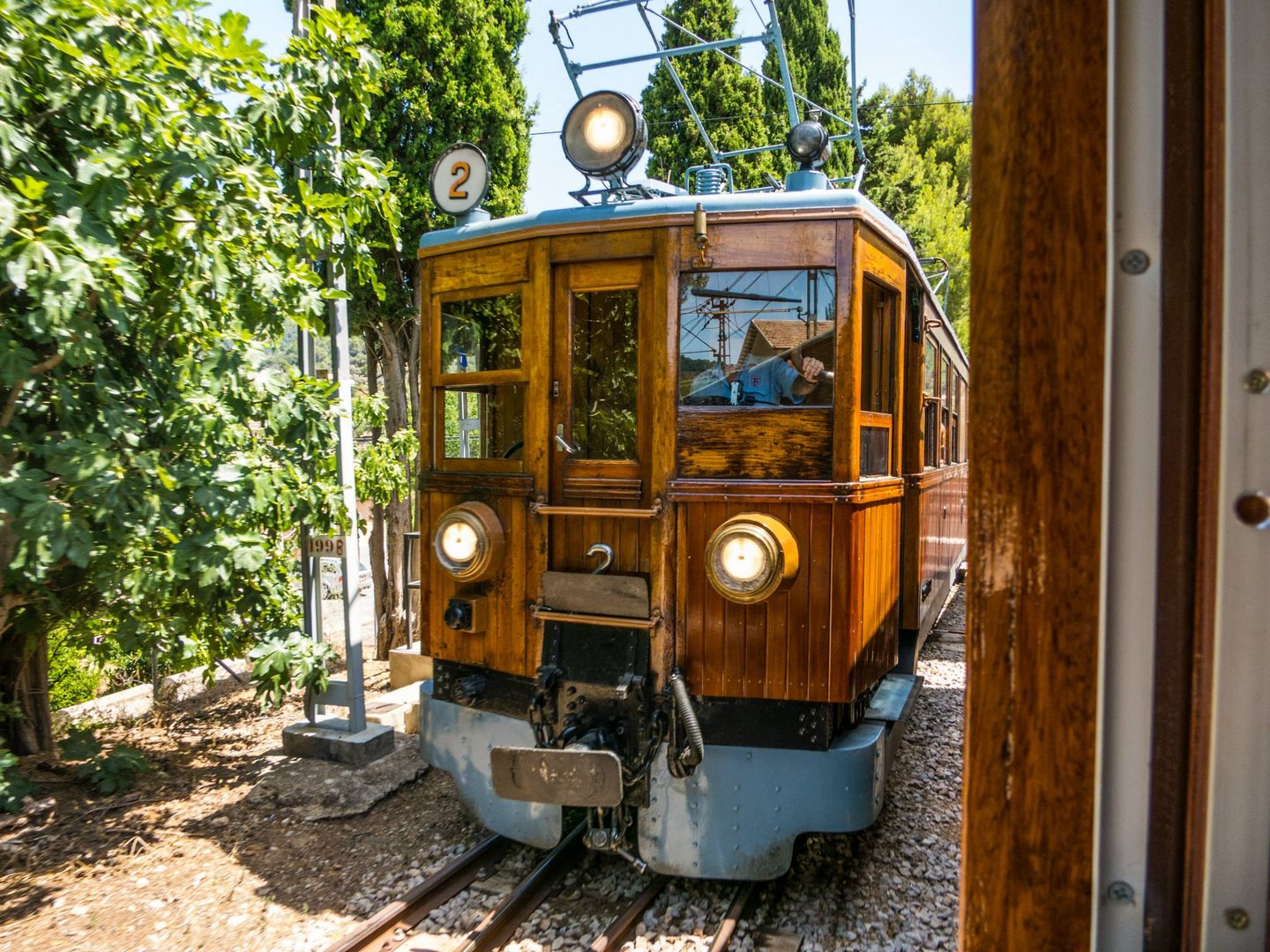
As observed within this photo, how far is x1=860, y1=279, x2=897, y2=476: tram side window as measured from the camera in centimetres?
388

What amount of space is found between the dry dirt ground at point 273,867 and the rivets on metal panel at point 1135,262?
3.37m

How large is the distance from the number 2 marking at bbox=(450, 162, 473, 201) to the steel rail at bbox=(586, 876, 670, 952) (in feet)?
11.9

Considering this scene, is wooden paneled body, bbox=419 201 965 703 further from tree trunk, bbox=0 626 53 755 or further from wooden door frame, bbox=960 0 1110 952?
tree trunk, bbox=0 626 53 755

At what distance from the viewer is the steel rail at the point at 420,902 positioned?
11.4 feet

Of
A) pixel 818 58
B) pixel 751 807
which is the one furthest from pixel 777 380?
pixel 818 58

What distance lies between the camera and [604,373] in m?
4.05

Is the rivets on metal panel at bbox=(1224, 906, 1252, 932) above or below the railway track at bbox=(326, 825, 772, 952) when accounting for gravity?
above

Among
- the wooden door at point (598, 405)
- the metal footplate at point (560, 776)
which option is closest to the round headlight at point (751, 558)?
the wooden door at point (598, 405)

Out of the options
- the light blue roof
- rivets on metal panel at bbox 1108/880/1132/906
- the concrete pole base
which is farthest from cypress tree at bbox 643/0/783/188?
rivets on metal panel at bbox 1108/880/1132/906

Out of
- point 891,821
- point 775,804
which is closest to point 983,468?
point 775,804

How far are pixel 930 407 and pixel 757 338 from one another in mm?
2423

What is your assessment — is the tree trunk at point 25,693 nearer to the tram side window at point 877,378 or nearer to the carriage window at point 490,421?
the carriage window at point 490,421

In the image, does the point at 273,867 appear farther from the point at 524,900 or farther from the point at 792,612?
the point at 792,612

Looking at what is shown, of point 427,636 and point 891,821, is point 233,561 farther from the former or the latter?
point 891,821
